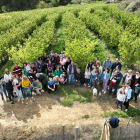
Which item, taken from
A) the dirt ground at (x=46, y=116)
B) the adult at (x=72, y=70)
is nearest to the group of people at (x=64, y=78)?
the adult at (x=72, y=70)

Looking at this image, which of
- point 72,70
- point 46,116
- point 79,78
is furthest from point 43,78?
point 46,116

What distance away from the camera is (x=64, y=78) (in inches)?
376

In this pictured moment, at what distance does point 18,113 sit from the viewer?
292 inches

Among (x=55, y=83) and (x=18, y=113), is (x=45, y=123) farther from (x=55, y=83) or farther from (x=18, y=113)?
(x=55, y=83)

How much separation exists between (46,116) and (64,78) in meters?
3.23

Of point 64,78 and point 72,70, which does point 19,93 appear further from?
point 72,70

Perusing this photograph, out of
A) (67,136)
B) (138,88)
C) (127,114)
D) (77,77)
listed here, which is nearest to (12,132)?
(67,136)

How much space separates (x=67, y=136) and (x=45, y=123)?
8.11 ft

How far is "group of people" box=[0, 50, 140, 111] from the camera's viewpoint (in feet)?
25.5

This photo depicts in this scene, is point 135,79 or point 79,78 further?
point 79,78

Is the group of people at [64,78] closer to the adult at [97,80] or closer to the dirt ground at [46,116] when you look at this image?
the adult at [97,80]

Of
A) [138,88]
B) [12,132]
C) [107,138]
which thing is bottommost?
[12,132]

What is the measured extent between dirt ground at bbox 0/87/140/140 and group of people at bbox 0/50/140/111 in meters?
0.64

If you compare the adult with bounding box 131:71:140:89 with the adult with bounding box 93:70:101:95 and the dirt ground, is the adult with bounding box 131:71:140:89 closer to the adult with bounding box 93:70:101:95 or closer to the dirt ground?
the dirt ground
